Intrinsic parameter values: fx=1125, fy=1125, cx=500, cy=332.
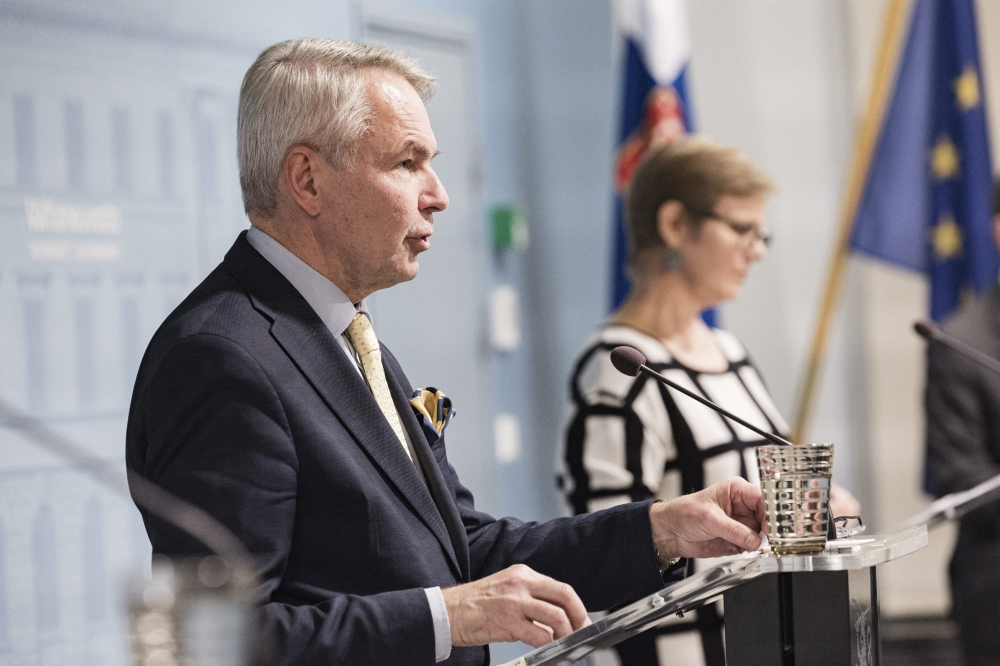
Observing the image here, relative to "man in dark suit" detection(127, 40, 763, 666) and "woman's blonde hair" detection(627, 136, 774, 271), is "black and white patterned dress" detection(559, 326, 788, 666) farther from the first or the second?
"man in dark suit" detection(127, 40, 763, 666)

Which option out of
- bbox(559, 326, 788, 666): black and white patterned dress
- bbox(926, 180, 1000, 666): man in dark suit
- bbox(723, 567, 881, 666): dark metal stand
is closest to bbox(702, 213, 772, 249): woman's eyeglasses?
bbox(559, 326, 788, 666): black and white patterned dress

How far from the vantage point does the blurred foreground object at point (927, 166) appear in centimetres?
445

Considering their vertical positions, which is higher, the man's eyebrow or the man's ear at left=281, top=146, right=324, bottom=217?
the man's eyebrow

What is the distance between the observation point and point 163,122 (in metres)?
2.87

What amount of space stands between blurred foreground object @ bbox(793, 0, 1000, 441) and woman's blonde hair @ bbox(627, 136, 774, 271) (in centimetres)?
219

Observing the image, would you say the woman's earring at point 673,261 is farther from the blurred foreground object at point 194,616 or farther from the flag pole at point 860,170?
the flag pole at point 860,170

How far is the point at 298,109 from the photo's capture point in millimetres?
1561

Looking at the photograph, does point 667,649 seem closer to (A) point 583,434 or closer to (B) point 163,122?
(A) point 583,434

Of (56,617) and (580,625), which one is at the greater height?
(580,625)

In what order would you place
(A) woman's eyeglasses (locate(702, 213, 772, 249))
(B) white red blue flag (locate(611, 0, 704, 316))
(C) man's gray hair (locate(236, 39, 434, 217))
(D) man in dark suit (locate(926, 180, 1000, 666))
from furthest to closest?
1. (B) white red blue flag (locate(611, 0, 704, 316))
2. (D) man in dark suit (locate(926, 180, 1000, 666))
3. (A) woman's eyeglasses (locate(702, 213, 772, 249))
4. (C) man's gray hair (locate(236, 39, 434, 217))

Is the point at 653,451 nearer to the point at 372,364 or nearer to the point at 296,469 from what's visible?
the point at 372,364

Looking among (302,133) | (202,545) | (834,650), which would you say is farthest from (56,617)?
(834,650)

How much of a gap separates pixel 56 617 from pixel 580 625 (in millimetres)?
1244

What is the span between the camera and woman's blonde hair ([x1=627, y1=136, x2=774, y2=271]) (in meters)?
2.48
